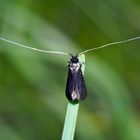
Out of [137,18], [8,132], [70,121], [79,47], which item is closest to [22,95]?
[8,132]

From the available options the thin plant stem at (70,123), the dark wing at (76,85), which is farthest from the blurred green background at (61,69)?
the thin plant stem at (70,123)

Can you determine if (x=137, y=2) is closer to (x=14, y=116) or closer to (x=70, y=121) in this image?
(x=14, y=116)

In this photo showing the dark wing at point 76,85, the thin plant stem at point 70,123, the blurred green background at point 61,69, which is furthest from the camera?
the blurred green background at point 61,69

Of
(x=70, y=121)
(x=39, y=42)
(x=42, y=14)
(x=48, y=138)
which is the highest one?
(x=42, y=14)

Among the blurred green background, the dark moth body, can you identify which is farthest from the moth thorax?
the blurred green background

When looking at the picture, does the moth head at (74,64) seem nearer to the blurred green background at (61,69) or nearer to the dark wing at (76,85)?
the dark wing at (76,85)

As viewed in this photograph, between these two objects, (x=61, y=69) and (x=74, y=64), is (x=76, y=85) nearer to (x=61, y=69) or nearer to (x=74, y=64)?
(x=74, y=64)

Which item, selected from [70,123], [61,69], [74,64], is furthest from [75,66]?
[61,69]

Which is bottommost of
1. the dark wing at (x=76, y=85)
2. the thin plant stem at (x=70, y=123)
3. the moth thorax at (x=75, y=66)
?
the thin plant stem at (x=70, y=123)
